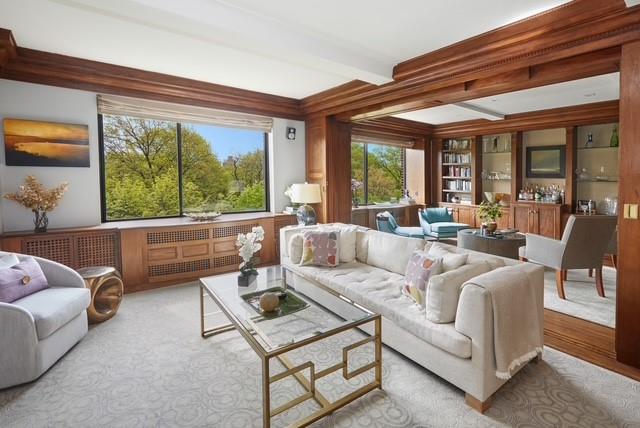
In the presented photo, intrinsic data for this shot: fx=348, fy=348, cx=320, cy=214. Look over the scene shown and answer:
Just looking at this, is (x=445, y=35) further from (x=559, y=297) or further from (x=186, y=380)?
(x=186, y=380)

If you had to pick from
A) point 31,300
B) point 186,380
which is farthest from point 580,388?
point 31,300

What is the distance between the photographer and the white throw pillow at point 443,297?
2.22 metres

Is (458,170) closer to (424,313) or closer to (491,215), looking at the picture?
(491,215)

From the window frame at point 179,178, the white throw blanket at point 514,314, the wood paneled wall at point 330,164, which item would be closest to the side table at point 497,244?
the wood paneled wall at point 330,164

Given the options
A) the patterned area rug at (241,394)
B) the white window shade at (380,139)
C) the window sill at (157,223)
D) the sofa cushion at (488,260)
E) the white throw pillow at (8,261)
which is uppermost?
the white window shade at (380,139)

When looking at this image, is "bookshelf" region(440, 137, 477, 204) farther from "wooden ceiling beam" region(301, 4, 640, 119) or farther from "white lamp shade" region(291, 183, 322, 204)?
"white lamp shade" region(291, 183, 322, 204)

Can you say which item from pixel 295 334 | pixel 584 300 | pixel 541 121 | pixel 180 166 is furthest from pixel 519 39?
pixel 180 166

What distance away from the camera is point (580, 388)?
7.16 feet

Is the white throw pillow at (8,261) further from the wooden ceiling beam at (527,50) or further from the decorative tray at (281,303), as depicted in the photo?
the wooden ceiling beam at (527,50)

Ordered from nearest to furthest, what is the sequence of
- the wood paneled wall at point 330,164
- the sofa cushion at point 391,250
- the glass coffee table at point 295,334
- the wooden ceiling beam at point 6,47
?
the glass coffee table at point 295,334, the wooden ceiling beam at point 6,47, the sofa cushion at point 391,250, the wood paneled wall at point 330,164

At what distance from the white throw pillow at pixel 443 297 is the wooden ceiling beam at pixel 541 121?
4.87 metres

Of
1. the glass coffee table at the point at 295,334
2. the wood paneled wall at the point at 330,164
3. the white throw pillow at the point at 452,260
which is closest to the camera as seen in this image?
the glass coffee table at the point at 295,334

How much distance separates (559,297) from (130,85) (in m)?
5.33

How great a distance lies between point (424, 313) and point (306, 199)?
118 inches
